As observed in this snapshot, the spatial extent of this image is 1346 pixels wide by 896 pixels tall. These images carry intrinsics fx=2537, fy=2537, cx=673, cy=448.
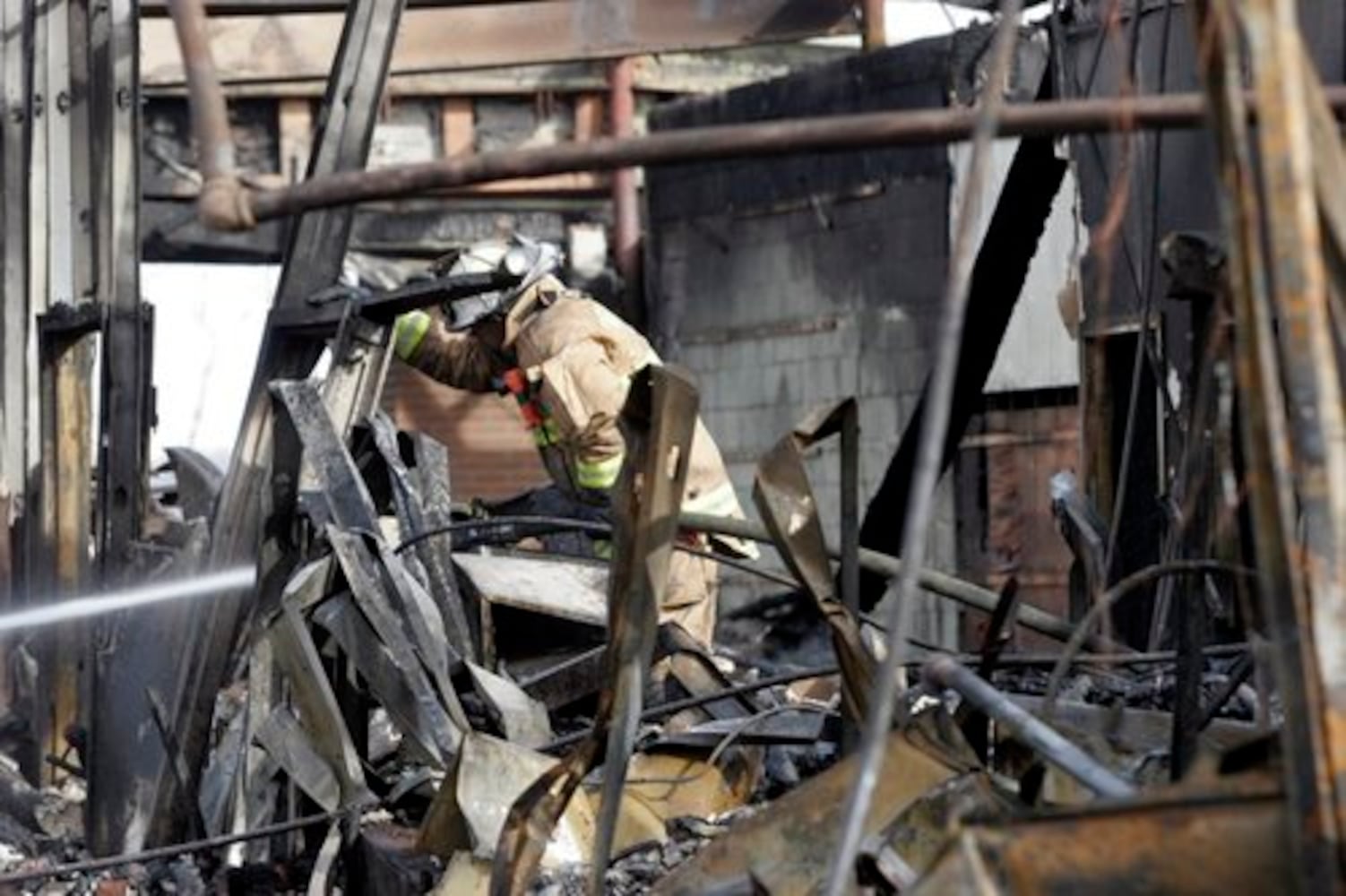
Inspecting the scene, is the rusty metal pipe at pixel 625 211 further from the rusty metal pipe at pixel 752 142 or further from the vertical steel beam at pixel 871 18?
the rusty metal pipe at pixel 752 142

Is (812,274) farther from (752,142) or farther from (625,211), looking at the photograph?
(752,142)

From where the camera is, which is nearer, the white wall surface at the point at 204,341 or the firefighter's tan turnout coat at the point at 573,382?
the firefighter's tan turnout coat at the point at 573,382

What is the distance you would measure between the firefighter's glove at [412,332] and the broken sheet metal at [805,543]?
5.24 metres

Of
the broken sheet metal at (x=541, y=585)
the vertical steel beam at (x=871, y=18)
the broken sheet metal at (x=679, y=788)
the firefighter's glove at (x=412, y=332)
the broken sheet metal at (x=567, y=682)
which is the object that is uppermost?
the vertical steel beam at (x=871, y=18)

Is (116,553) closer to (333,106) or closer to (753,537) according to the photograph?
(333,106)

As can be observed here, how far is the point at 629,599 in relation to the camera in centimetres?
424

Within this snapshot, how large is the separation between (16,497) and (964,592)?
178 inches

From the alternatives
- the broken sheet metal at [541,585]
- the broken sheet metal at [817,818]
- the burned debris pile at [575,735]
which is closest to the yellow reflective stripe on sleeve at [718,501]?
the burned debris pile at [575,735]

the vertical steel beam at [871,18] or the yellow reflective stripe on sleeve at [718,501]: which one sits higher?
the vertical steel beam at [871,18]

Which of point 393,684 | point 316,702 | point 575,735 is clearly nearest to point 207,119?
point 575,735

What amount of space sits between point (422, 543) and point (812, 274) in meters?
10.1

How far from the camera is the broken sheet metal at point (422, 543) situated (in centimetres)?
703

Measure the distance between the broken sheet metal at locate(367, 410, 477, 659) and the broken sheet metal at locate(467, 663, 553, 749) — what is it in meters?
0.63

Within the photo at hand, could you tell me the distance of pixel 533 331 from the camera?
9250 mm
